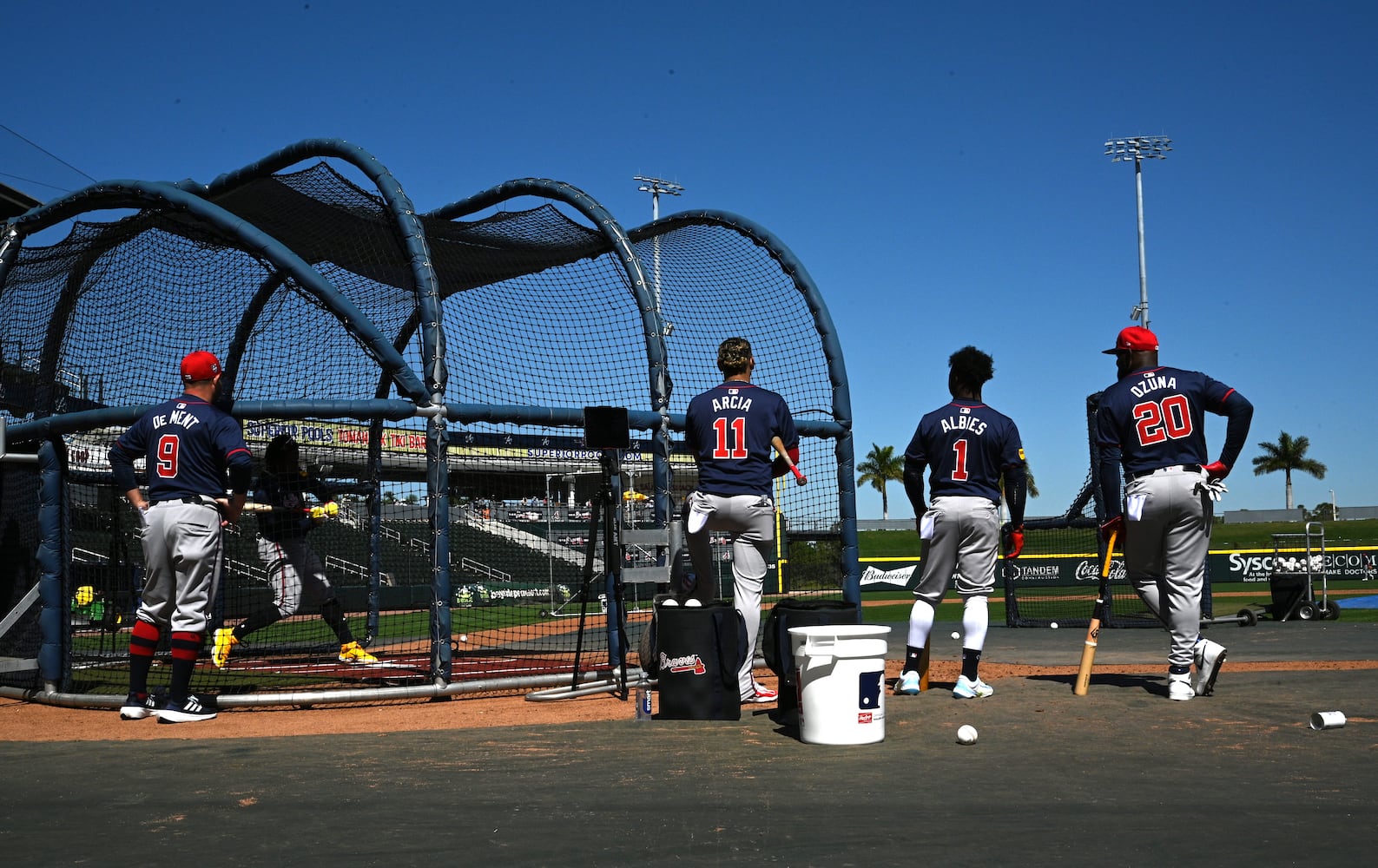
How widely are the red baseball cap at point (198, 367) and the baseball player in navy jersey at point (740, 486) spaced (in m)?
3.02

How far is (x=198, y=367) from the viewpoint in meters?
6.78

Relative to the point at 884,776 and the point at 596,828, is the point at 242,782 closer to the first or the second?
the point at 596,828

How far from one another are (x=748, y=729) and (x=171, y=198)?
516 cm

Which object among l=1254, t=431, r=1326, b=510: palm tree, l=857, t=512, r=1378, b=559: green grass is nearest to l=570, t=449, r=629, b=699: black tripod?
l=857, t=512, r=1378, b=559: green grass

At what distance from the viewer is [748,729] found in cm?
563

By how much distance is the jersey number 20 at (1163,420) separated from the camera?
6.25 metres

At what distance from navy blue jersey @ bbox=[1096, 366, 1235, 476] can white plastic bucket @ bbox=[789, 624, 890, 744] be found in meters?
2.25

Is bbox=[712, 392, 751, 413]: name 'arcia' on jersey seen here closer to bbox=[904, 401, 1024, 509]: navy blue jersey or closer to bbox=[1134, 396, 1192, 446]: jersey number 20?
bbox=[904, 401, 1024, 509]: navy blue jersey

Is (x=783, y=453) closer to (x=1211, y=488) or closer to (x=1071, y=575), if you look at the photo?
(x=1211, y=488)

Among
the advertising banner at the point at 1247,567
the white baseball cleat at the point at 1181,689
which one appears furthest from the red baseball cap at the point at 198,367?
the advertising banner at the point at 1247,567

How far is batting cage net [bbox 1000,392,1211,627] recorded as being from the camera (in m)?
13.0

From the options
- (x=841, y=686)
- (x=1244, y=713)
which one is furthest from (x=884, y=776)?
(x=1244, y=713)

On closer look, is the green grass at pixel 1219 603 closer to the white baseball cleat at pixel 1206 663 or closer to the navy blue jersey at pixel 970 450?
the white baseball cleat at pixel 1206 663

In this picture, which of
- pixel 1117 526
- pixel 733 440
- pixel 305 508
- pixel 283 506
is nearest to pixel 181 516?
pixel 283 506
